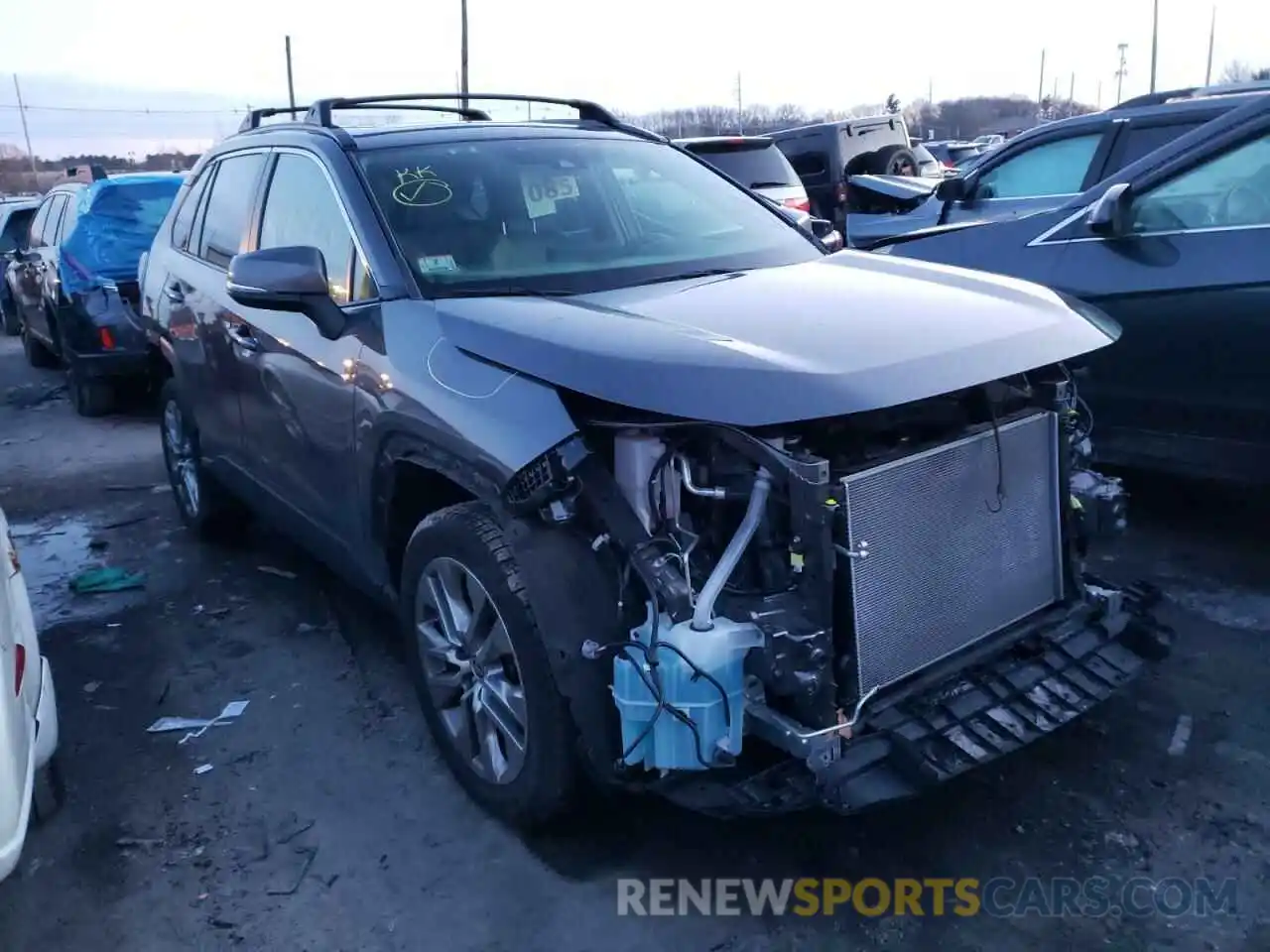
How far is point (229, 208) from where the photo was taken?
4871mm

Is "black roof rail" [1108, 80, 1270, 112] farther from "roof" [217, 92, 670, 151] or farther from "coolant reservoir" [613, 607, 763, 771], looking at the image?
"coolant reservoir" [613, 607, 763, 771]

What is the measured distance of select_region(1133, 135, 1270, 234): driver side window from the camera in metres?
4.55

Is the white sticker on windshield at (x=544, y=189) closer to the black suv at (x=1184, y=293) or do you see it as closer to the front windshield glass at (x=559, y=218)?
the front windshield glass at (x=559, y=218)

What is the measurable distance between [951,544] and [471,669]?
1.35 m

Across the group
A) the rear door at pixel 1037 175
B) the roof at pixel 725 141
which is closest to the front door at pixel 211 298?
the rear door at pixel 1037 175

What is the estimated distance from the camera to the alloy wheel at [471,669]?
10.0ft

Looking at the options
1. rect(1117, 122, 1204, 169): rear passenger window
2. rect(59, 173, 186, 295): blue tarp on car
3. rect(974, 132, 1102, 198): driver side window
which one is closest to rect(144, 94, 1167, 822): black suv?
rect(1117, 122, 1204, 169): rear passenger window

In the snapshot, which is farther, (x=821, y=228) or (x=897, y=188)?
(x=897, y=188)

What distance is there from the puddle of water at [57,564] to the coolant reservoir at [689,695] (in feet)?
11.2

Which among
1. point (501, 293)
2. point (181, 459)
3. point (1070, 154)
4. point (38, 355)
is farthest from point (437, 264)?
point (38, 355)

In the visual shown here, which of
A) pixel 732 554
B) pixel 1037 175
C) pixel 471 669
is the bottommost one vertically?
pixel 471 669

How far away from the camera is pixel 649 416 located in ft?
8.87

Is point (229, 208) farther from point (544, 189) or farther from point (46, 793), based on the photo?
point (46, 793)

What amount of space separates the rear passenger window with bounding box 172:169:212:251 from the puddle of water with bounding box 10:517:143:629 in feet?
5.52
